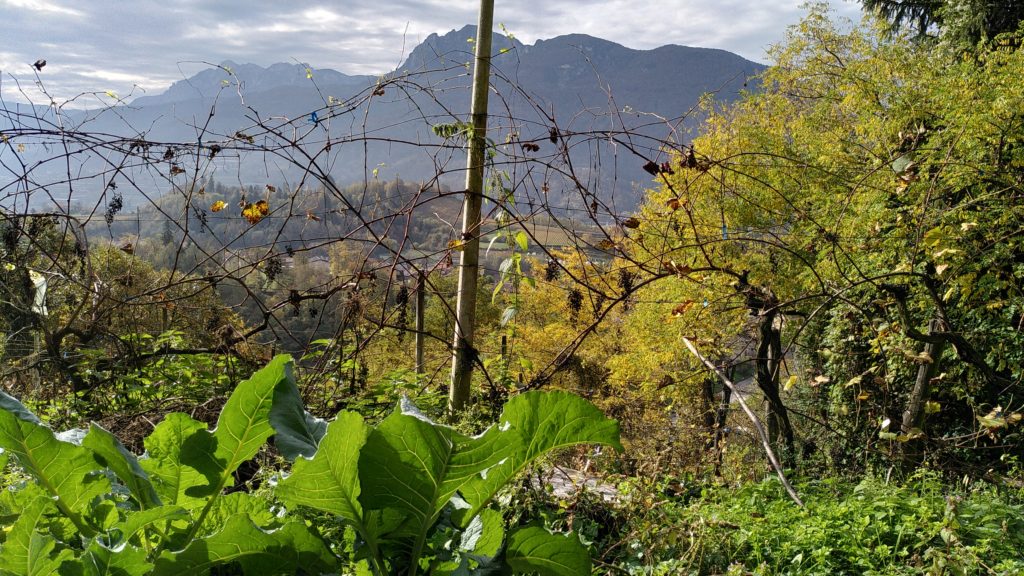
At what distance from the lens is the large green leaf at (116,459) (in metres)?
0.95

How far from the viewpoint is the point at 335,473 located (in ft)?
2.86

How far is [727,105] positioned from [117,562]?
26332 mm

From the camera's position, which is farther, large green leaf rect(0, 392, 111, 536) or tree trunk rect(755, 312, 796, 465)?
tree trunk rect(755, 312, 796, 465)

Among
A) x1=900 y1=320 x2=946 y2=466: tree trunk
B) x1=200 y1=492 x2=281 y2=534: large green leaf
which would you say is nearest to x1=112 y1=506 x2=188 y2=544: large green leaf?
x1=200 y1=492 x2=281 y2=534: large green leaf

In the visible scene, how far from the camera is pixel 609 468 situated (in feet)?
11.8

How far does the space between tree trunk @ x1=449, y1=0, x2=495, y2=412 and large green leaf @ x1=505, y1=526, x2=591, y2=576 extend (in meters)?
2.59

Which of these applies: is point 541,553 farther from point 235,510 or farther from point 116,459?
point 116,459

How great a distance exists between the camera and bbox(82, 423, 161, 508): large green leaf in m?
0.95

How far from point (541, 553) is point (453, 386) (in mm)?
2845

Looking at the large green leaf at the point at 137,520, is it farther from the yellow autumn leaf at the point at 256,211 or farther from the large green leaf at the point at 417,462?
the yellow autumn leaf at the point at 256,211

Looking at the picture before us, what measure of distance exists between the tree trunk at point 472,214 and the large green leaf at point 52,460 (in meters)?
2.64

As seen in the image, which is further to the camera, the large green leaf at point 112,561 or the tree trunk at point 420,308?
the tree trunk at point 420,308

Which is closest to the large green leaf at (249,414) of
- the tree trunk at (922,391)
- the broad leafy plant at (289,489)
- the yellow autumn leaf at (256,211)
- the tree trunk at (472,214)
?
the broad leafy plant at (289,489)

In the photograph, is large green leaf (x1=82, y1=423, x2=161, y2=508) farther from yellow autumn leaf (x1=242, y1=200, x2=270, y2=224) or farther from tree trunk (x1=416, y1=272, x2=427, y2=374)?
yellow autumn leaf (x1=242, y1=200, x2=270, y2=224)
